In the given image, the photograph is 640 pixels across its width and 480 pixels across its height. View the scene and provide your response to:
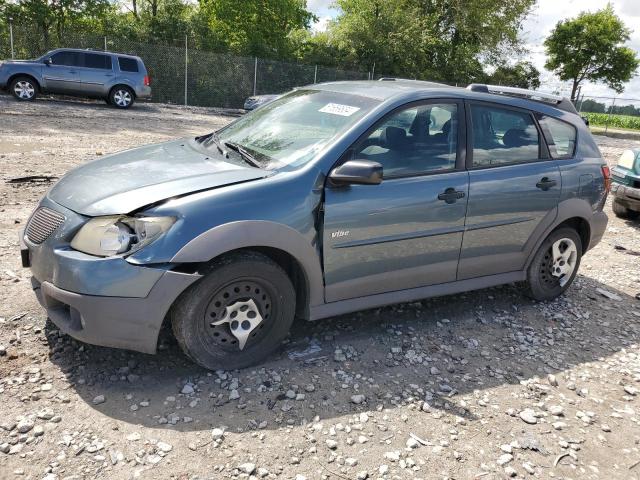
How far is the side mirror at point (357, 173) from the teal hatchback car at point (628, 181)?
595 centimetres

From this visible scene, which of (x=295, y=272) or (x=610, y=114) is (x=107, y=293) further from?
(x=610, y=114)

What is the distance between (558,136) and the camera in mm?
4645

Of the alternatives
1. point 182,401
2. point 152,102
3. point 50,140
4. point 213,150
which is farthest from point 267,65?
point 182,401

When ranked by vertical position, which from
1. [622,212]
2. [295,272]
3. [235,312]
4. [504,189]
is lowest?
[622,212]

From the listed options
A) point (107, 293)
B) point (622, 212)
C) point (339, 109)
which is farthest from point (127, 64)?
point (107, 293)

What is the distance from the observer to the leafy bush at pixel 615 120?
31.4 m

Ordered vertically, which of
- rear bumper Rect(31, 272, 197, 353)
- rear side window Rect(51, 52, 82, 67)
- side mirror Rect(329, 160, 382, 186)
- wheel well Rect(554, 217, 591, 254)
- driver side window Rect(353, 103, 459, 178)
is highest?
rear side window Rect(51, 52, 82, 67)

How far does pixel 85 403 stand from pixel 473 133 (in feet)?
10.2

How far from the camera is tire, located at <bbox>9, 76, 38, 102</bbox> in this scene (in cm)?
1645

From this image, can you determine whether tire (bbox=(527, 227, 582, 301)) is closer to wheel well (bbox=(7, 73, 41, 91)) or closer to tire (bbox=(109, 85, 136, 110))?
tire (bbox=(109, 85, 136, 110))

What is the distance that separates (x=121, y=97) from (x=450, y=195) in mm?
16605

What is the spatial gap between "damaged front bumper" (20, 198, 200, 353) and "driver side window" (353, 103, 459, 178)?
1469 mm

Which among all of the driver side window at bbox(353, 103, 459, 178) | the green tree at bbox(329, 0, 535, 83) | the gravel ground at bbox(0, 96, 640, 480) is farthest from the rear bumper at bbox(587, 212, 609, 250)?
the green tree at bbox(329, 0, 535, 83)

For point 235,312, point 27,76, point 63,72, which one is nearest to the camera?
point 235,312
